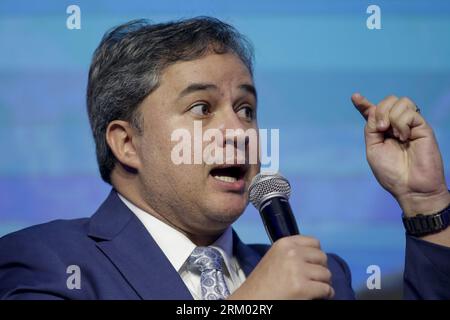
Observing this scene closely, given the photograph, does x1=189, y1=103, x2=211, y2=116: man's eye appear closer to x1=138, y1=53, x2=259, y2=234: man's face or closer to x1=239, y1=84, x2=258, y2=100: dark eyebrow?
x1=138, y1=53, x2=259, y2=234: man's face

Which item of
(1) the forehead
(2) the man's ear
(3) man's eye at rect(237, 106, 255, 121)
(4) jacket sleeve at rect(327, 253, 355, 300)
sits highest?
(1) the forehead

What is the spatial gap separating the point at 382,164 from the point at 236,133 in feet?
1.34

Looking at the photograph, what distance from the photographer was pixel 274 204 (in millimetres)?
1692

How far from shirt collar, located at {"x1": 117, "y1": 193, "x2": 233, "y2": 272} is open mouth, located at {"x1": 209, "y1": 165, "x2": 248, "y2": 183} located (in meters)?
0.20

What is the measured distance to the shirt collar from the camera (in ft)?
6.79

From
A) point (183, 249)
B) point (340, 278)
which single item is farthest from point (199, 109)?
point (340, 278)

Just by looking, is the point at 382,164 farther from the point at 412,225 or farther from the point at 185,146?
the point at 185,146

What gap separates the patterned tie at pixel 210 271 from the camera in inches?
77.3

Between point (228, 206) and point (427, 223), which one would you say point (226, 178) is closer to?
point (228, 206)

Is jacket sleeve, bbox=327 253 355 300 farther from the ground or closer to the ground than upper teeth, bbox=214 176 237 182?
closer to the ground

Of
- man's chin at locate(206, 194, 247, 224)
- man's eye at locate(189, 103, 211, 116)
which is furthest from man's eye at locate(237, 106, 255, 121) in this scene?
man's chin at locate(206, 194, 247, 224)

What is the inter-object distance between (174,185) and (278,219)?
1.65ft

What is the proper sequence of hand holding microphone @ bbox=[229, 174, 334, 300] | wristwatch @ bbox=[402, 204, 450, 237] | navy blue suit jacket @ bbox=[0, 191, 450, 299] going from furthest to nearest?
wristwatch @ bbox=[402, 204, 450, 237] → navy blue suit jacket @ bbox=[0, 191, 450, 299] → hand holding microphone @ bbox=[229, 174, 334, 300]

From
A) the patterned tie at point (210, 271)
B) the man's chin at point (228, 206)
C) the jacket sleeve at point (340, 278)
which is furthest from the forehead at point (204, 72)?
the jacket sleeve at point (340, 278)
